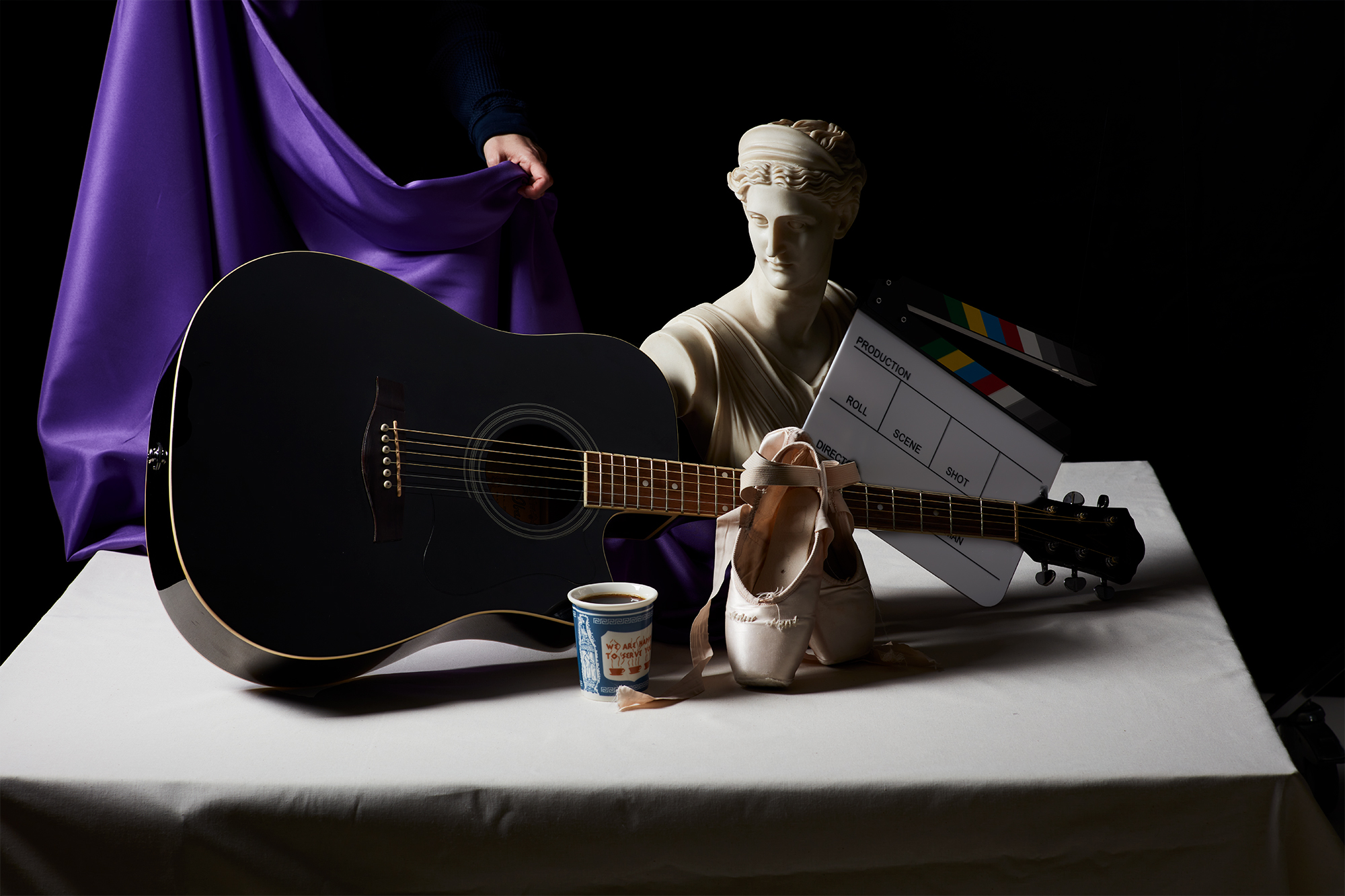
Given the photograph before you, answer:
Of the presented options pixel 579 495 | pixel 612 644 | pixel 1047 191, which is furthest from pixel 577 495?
pixel 1047 191

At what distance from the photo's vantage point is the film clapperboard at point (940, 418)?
1.44 metres

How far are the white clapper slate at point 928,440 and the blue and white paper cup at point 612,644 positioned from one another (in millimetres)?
393

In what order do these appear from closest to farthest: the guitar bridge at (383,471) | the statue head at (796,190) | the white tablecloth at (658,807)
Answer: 1. the white tablecloth at (658,807)
2. the guitar bridge at (383,471)
3. the statue head at (796,190)

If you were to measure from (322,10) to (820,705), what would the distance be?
1441 mm

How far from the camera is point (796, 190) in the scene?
138 cm

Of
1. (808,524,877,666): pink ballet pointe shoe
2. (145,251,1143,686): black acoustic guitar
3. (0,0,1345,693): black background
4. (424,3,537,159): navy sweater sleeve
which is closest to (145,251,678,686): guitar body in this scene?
(145,251,1143,686): black acoustic guitar

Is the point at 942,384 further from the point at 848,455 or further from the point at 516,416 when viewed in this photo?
the point at 516,416

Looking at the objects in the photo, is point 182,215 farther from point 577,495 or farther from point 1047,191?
point 1047,191

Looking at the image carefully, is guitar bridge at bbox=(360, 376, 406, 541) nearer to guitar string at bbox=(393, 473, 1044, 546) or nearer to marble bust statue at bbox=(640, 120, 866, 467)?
guitar string at bbox=(393, 473, 1044, 546)

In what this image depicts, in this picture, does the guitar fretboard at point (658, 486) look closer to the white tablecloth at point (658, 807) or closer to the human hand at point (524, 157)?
the white tablecloth at point (658, 807)

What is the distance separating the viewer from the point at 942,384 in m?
1.50

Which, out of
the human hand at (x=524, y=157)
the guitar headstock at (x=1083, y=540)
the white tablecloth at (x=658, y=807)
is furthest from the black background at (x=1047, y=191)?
the white tablecloth at (x=658, y=807)

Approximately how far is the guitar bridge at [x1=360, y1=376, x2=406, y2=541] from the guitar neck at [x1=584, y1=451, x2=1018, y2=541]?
0.24 m

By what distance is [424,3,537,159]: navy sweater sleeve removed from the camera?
1716 mm
